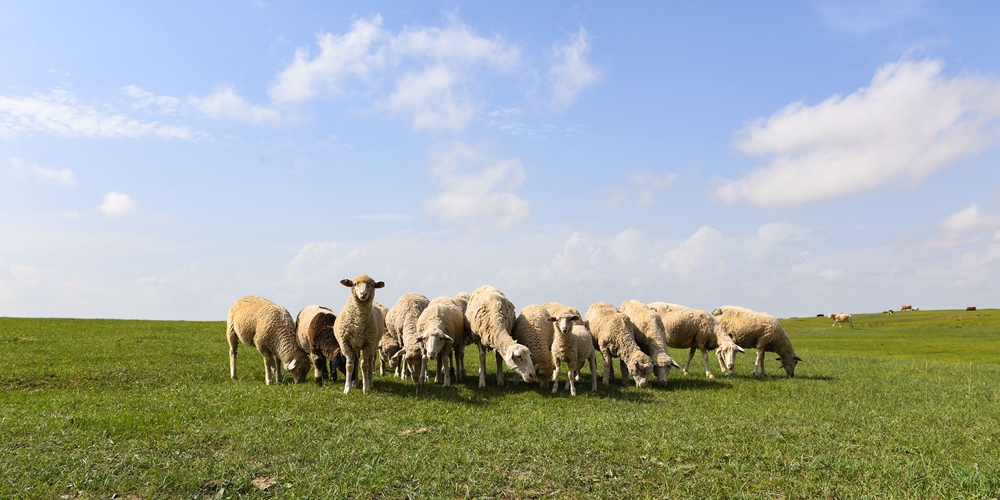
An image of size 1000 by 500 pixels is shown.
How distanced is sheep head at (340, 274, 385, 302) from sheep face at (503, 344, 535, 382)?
3.72 metres

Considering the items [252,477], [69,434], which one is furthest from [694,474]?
[69,434]

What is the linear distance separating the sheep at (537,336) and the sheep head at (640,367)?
2392 millimetres

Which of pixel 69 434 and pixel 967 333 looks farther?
pixel 967 333

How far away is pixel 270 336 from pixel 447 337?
5682 mm

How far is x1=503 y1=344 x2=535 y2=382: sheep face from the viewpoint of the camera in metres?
14.3

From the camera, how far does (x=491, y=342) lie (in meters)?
15.7

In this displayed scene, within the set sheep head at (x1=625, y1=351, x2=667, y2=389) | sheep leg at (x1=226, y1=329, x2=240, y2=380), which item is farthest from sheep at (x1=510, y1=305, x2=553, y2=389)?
sheep leg at (x1=226, y1=329, x2=240, y2=380)

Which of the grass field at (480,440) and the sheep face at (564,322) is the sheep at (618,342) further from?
the sheep face at (564,322)

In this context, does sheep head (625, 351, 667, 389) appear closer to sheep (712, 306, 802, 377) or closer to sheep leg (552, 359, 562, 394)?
sheep leg (552, 359, 562, 394)

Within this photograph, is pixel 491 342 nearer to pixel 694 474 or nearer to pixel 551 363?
pixel 551 363

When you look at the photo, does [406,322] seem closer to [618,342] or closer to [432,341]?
[432,341]

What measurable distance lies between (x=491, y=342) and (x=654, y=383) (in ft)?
16.7

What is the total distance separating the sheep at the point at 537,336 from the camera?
49.6ft

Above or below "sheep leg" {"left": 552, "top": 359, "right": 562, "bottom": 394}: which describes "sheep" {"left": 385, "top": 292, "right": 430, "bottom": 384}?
above
